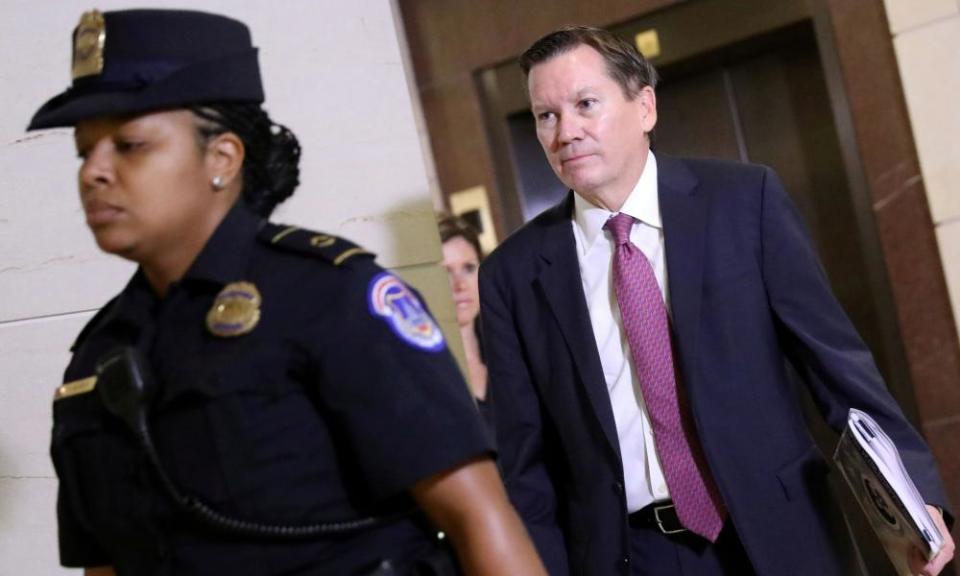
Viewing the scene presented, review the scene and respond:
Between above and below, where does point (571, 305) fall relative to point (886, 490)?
above

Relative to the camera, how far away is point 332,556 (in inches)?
46.6

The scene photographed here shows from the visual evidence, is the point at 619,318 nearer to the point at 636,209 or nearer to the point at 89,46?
the point at 636,209

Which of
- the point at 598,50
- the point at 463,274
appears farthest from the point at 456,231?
the point at 598,50

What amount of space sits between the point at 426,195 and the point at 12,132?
63 cm

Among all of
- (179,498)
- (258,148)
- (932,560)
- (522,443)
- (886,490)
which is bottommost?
(932,560)

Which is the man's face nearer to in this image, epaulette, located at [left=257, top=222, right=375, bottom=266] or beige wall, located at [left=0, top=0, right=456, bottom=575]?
beige wall, located at [left=0, top=0, right=456, bottom=575]

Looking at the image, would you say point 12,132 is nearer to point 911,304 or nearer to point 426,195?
point 426,195

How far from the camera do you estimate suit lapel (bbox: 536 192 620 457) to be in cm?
194

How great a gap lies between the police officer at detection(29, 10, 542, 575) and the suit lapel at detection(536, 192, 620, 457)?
2.45ft

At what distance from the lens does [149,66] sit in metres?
1.18

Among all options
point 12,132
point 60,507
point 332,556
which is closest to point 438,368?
point 332,556

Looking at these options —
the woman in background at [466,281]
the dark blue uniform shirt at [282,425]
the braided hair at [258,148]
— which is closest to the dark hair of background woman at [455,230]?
the woman in background at [466,281]

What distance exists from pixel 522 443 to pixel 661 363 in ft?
0.92

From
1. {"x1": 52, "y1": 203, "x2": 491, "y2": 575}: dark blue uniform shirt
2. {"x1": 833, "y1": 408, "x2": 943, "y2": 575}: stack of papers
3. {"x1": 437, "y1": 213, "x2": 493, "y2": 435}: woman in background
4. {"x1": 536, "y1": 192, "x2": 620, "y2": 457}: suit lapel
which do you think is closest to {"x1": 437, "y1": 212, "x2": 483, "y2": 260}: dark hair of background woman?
{"x1": 437, "y1": 213, "x2": 493, "y2": 435}: woman in background
